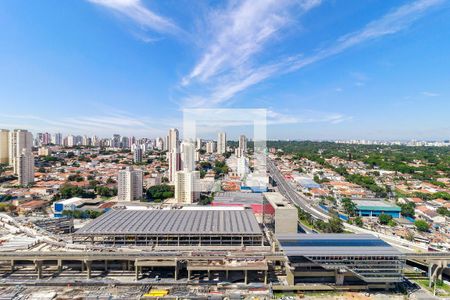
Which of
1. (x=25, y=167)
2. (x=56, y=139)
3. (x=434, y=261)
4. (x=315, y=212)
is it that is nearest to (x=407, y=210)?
(x=315, y=212)

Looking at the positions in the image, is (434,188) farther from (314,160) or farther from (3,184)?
(3,184)

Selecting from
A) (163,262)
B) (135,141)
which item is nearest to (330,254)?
(163,262)

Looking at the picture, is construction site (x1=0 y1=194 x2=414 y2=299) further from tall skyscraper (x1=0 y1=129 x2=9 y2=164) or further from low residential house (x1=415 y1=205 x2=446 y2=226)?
tall skyscraper (x1=0 y1=129 x2=9 y2=164)

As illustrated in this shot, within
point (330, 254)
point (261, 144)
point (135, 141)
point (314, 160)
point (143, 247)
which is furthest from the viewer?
point (135, 141)

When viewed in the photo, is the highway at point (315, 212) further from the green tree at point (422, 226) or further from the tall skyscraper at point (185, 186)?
the tall skyscraper at point (185, 186)

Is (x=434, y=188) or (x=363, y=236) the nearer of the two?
Answer: (x=363, y=236)

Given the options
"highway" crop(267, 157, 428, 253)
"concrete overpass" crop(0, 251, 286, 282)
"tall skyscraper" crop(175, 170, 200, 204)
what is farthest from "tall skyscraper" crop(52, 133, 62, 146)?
"concrete overpass" crop(0, 251, 286, 282)
